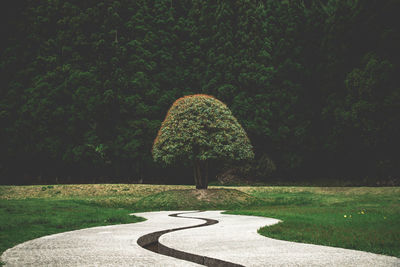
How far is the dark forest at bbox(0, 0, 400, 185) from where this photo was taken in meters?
22.4

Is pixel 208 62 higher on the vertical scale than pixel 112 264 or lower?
higher

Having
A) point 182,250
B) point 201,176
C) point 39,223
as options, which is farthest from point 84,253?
point 201,176

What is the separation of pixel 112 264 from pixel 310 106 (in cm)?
2115

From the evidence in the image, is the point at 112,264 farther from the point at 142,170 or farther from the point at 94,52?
the point at 94,52

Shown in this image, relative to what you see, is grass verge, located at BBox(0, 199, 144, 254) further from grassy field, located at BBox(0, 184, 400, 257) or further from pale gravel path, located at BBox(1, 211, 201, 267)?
pale gravel path, located at BBox(1, 211, 201, 267)

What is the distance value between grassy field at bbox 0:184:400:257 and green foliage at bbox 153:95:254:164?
162cm

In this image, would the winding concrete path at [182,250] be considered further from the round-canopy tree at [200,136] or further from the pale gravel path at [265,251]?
the round-canopy tree at [200,136]

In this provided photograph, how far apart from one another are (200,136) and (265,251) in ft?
37.9

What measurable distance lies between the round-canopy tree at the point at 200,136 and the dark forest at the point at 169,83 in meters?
5.91

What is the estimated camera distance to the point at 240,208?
14938 mm

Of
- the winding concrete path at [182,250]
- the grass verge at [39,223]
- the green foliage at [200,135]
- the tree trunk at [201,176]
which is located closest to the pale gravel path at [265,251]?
the winding concrete path at [182,250]

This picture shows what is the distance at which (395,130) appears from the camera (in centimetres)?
1820

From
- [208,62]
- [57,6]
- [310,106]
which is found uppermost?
[57,6]

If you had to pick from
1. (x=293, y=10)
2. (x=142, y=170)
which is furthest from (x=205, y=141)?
(x=293, y=10)
